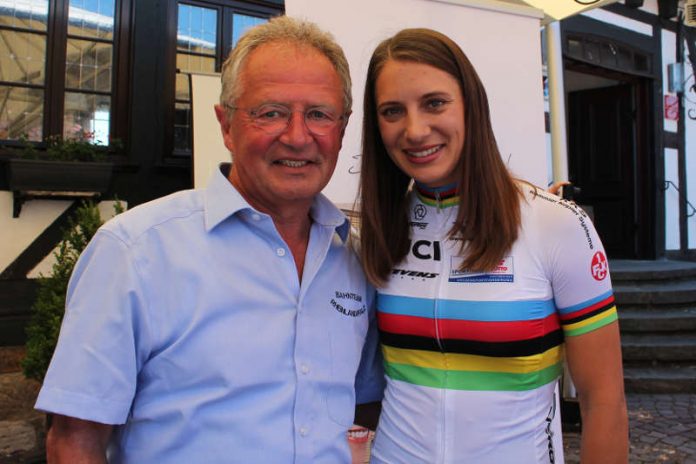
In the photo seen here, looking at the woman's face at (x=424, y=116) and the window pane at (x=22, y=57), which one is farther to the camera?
the window pane at (x=22, y=57)

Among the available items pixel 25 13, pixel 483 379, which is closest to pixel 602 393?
pixel 483 379

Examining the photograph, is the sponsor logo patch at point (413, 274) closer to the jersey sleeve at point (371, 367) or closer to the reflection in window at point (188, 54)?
the jersey sleeve at point (371, 367)

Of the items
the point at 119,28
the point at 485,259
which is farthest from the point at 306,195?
the point at 119,28

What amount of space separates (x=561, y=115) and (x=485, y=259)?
6.69 ft

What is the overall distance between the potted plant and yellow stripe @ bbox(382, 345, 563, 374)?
12.4 ft

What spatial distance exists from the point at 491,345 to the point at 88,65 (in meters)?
4.59

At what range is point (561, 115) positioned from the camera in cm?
298

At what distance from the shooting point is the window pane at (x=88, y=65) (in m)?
4.67

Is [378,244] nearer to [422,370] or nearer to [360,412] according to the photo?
[422,370]

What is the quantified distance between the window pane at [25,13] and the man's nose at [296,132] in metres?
4.25

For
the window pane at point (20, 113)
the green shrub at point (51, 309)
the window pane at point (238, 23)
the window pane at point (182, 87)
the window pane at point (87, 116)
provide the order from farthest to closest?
the window pane at point (238, 23), the window pane at point (182, 87), the window pane at point (87, 116), the window pane at point (20, 113), the green shrub at point (51, 309)

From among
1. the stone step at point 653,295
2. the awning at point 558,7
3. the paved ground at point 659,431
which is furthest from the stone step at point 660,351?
the awning at point 558,7

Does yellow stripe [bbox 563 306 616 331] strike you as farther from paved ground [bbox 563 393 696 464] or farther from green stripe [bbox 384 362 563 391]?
paved ground [bbox 563 393 696 464]

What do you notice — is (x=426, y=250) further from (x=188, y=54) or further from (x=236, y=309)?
(x=188, y=54)
